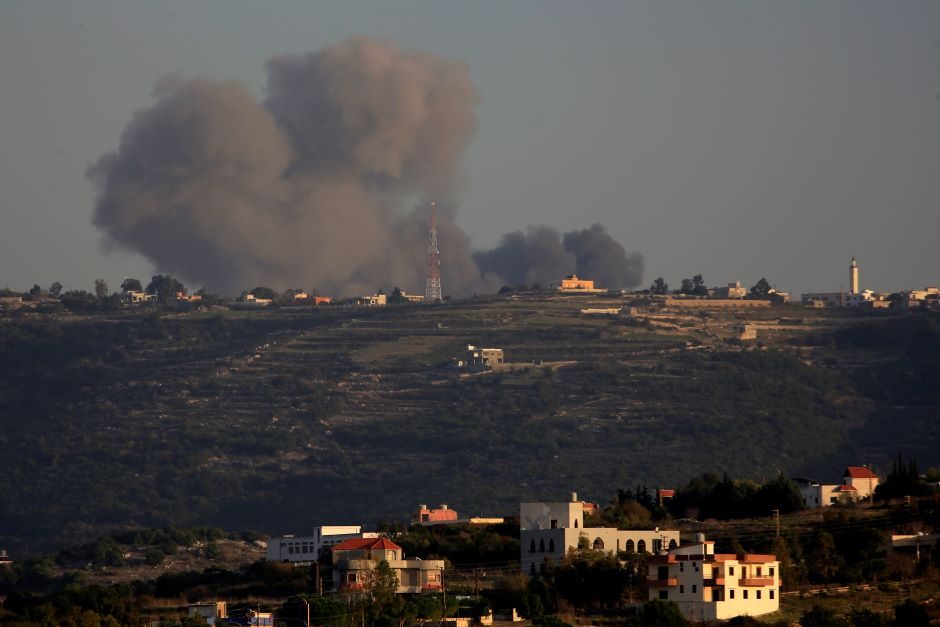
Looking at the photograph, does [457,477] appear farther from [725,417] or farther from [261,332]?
[261,332]

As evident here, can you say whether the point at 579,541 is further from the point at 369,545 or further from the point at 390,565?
the point at 369,545

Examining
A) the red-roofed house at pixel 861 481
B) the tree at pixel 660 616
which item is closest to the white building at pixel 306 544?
the red-roofed house at pixel 861 481

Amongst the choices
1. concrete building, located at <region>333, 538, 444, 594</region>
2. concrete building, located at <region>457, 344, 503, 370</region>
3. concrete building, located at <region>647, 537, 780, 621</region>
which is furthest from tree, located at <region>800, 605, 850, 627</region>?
concrete building, located at <region>457, 344, 503, 370</region>

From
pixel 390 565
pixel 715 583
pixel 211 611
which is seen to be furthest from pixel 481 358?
pixel 715 583

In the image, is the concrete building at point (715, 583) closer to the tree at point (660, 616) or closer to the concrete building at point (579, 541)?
the tree at point (660, 616)

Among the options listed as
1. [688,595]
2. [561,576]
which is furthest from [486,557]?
[688,595]

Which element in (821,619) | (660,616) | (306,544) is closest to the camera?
(821,619)

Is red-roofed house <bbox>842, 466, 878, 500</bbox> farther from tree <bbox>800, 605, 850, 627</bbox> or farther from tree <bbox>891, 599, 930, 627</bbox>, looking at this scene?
tree <bbox>891, 599, 930, 627</bbox>
